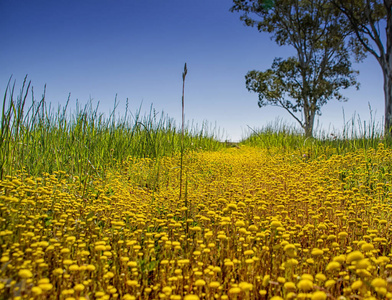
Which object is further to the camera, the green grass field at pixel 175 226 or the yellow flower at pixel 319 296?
the green grass field at pixel 175 226

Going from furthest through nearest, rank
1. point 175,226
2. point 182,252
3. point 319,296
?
point 175,226, point 182,252, point 319,296

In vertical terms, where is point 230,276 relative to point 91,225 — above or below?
below

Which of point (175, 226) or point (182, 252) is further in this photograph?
point (175, 226)

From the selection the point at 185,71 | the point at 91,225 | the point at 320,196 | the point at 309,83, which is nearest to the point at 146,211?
the point at 91,225

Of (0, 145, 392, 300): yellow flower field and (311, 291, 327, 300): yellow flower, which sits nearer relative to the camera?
(311, 291, 327, 300): yellow flower

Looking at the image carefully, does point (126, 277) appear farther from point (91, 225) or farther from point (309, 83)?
point (309, 83)

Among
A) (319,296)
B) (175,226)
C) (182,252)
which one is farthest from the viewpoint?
(175,226)

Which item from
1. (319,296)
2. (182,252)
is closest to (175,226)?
(182,252)

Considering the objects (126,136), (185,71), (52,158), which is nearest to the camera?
(185,71)

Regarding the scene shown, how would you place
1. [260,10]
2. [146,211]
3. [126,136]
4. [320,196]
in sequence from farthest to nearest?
[260,10] < [126,136] < [320,196] < [146,211]

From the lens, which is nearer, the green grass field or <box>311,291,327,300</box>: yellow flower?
<box>311,291,327,300</box>: yellow flower

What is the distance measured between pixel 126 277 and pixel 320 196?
99.0 inches

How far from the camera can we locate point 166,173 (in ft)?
17.7

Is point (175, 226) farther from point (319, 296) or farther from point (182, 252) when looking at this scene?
point (319, 296)
